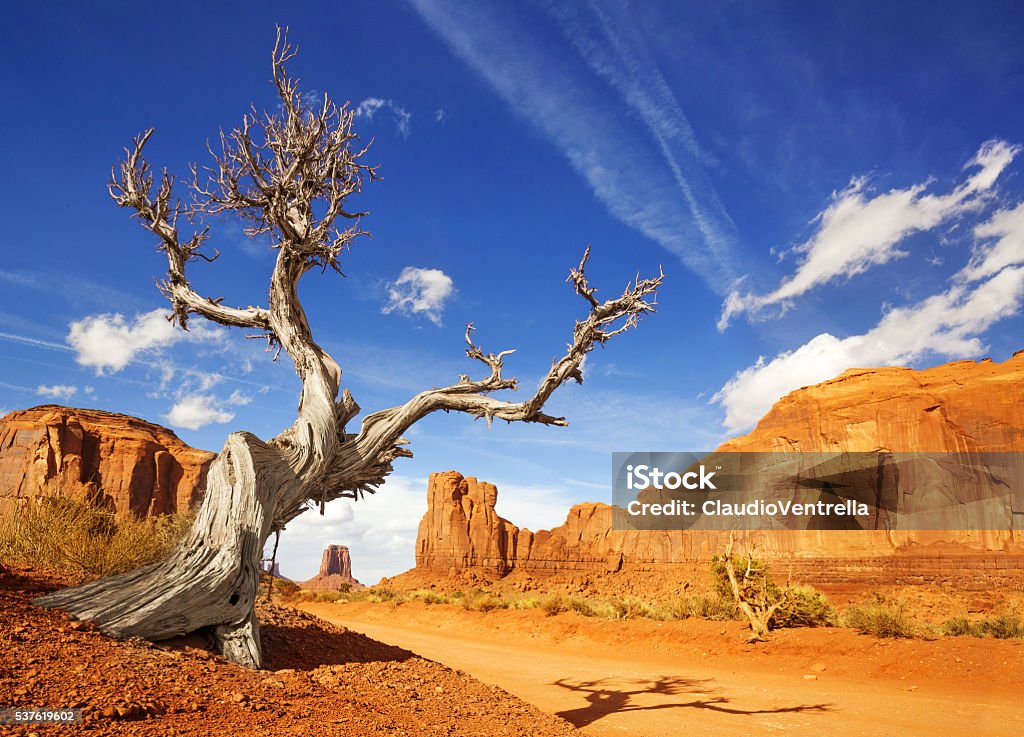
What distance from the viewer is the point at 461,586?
58062mm

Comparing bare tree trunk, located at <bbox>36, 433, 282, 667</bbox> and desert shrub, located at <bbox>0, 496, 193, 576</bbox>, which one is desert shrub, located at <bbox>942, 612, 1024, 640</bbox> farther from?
desert shrub, located at <bbox>0, 496, 193, 576</bbox>

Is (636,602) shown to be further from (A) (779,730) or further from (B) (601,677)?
(A) (779,730)

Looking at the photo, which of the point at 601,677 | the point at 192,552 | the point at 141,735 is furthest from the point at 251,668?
the point at 601,677

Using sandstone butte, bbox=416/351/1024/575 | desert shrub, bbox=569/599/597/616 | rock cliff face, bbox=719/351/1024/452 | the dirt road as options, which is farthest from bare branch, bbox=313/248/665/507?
rock cliff face, bbox=719/351/1024/452

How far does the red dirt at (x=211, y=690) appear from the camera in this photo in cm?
303

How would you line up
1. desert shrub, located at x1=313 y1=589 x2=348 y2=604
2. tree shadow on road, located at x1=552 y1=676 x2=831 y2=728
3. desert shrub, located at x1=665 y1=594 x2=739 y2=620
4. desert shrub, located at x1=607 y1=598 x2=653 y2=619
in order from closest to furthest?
1. tree shadow on road, located at x1=552 y1=676 x2=831 y2=728
2. desert shrub, located at x1=665 y1=594 x2=739 y2=620
3. desert shrub, located at x1=607 y1=598 x2=653 y2=619
4. desert shrub, located at x1=313 y1=589 x2=348 y2=604

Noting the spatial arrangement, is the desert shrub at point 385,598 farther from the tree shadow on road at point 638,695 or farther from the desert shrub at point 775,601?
the tree shadow on road at point 638,695

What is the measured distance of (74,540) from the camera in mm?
6949

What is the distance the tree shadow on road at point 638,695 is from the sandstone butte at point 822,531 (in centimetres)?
3963

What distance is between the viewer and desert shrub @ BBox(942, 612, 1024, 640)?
542 inches

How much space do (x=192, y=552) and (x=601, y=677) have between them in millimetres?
9694

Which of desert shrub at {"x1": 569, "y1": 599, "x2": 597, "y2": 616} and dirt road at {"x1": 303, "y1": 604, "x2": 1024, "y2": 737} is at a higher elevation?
dirt road at {"x1": 303, "y1": 604, "x2": 1024, "y2": 737}

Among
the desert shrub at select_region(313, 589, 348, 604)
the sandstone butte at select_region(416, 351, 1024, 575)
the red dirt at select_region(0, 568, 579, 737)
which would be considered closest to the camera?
the red dirt at select_region(0, 568, 579, 737)

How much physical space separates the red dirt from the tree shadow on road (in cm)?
280
